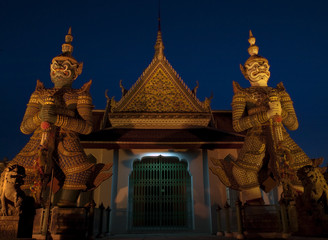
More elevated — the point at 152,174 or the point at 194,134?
the point at 194,134

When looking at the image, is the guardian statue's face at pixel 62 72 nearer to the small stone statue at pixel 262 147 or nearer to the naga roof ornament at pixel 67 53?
the naga roof ornament at pixel 67 53

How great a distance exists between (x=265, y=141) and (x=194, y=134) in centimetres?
307

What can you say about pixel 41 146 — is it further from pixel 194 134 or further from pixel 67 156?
pixel 194 134

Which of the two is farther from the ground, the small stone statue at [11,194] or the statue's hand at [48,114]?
the statue's hand at [48,114]

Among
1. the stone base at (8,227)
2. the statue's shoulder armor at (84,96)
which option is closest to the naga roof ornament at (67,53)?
the statue's shoulder armor at (84,96)

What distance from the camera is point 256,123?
582 cm

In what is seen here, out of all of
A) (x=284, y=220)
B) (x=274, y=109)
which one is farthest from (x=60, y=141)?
(x=284, y=220)

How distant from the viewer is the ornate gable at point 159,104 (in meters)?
9.44

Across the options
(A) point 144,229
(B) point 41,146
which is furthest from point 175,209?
(B) point 41,146

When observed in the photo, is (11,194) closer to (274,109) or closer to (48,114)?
(48,114)

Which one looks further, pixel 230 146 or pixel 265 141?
pixel 230 146

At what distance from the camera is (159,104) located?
9.73 metres

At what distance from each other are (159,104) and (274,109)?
16.3ft

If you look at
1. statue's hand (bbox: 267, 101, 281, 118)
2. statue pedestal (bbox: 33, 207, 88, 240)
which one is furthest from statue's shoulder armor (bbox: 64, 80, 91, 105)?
statue's hand (bbox: 267, 101, 281, 118)
